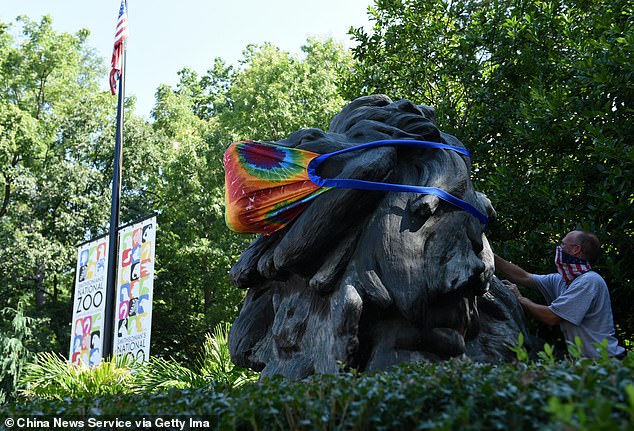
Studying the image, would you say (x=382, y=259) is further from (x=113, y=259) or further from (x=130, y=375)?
(x=113, y=259)

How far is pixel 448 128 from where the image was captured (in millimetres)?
8539

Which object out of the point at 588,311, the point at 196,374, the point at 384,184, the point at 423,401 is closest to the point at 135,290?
the point at 196,374

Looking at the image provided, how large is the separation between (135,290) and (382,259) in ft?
30.3

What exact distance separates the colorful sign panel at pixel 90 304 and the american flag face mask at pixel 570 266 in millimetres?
10232

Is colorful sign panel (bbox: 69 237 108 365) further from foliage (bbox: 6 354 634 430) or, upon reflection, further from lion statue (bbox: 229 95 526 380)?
foliage (bbox: 6 354 634 430)

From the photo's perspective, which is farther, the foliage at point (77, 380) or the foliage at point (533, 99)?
the foliage at point (77, 380)

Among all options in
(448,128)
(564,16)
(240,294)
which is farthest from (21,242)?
(564,16)

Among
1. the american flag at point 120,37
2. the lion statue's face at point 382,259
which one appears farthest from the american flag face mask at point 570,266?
the american flag at point 120,37

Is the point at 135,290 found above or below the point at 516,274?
above

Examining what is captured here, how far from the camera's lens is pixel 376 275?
4.04 meters

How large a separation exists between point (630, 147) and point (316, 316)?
341 cm

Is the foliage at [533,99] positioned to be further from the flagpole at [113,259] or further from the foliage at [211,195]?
the foliage at [211,195]

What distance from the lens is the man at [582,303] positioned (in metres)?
4.43

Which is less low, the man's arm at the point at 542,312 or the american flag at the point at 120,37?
the american flag at the point at 120,37
